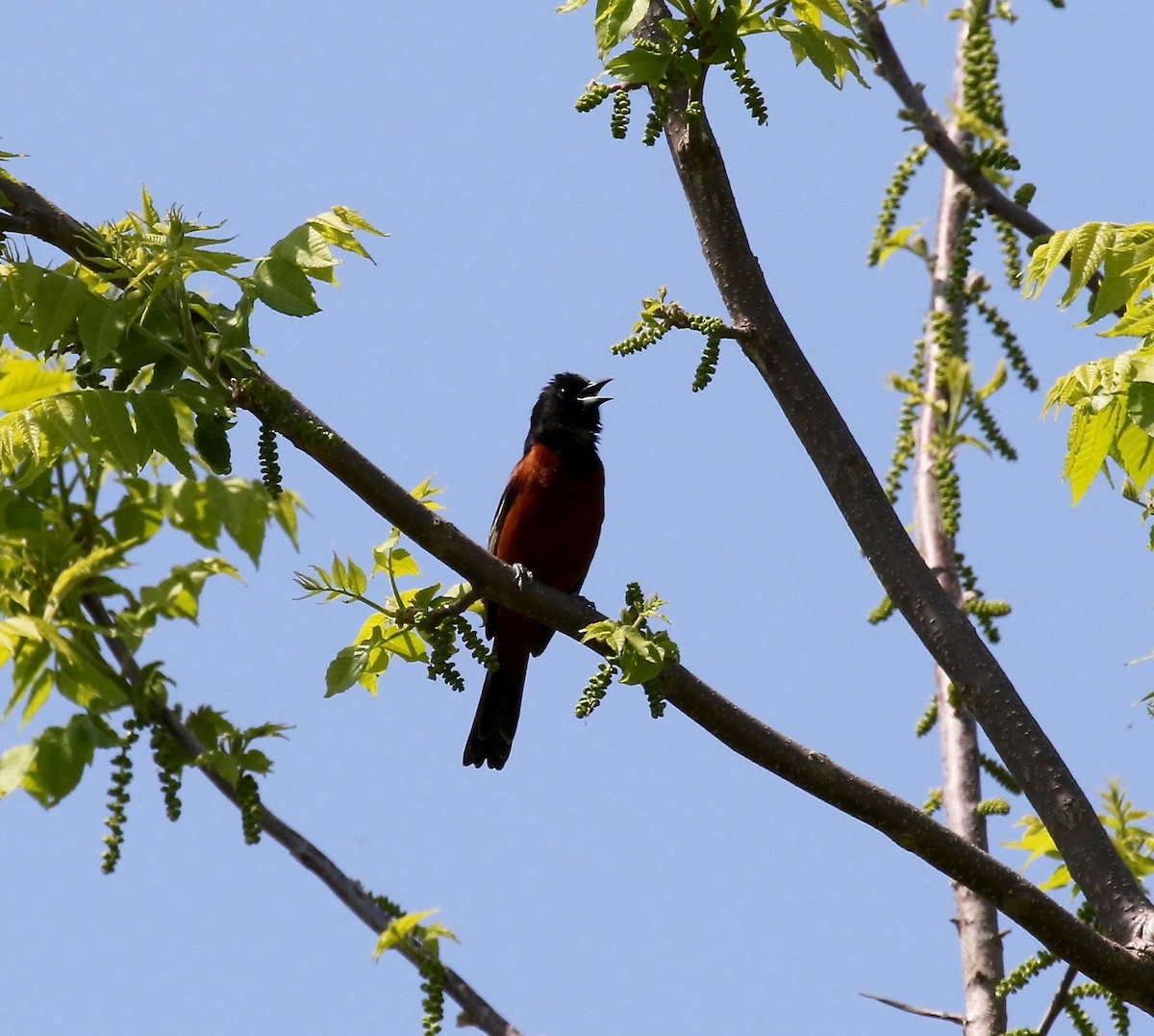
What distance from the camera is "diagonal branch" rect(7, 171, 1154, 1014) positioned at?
3076 millimetres

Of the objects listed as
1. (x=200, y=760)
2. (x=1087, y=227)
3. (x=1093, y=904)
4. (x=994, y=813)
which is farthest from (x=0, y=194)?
(x=994, y=813)

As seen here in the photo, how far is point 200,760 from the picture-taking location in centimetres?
275

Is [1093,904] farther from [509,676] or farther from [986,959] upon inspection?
[509,676]

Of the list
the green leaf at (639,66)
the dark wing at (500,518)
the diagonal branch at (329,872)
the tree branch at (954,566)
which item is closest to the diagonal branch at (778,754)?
the diagonal branch at (329,872)

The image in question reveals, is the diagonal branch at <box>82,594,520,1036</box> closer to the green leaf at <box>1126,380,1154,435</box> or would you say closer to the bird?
the green leaf at <box>1126,380,1154,435</box>

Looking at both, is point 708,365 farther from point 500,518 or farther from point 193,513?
point 500,518

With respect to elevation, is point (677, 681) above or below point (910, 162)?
below

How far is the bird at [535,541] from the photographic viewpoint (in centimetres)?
617

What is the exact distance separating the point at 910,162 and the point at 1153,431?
8.48 feet

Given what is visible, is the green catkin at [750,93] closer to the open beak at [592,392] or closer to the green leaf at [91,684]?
the green leaf at [91,684]

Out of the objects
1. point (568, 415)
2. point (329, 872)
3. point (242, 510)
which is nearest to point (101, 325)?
point (242, 510)

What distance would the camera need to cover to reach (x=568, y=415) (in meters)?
6.81

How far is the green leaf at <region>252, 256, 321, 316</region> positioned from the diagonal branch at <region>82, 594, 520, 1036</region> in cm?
78

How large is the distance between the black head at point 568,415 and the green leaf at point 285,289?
11.4 feet
